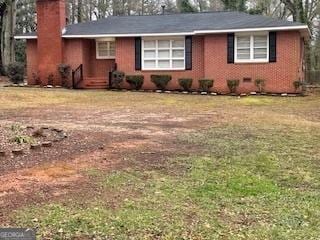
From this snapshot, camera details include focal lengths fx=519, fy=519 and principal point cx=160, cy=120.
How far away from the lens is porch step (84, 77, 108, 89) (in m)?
24.8

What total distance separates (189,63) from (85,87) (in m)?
5.18

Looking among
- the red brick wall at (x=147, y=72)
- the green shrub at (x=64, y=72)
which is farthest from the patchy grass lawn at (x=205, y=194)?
the green shrub at (x=64, y=72)

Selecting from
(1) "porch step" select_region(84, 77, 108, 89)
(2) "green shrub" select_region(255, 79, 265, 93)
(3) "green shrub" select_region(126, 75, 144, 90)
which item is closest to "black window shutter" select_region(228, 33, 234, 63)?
(2) "green shrub" select_region(255, 79, 265, 93)

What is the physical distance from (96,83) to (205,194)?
19703mm

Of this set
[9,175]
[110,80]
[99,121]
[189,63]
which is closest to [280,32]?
[189,63]

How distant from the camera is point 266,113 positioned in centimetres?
1472

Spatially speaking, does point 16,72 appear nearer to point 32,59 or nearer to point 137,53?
point 32,59

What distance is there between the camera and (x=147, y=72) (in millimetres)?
24359

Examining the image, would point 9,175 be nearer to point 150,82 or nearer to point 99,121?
point 99,121

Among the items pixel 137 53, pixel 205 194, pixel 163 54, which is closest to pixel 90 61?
pixel 137 53

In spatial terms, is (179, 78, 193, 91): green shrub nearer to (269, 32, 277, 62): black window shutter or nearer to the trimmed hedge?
the trimmed hedge

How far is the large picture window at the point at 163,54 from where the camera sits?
79.0 ft

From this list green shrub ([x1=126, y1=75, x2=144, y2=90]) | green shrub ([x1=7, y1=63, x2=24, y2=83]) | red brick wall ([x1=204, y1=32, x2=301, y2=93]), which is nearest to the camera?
red brick wall ([x1=204, y1=32, x2=301, y2=93])

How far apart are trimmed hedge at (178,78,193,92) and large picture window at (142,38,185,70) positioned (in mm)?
905
